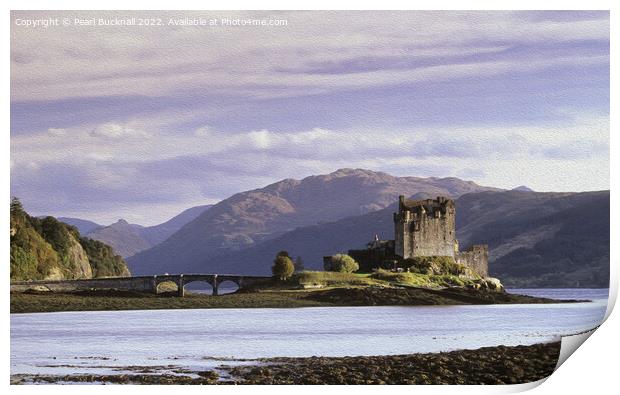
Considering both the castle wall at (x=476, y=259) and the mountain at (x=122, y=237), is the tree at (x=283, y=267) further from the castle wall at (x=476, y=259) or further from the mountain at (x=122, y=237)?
the castle wall at (x=476, y=259)

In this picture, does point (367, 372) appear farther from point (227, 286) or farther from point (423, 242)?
point (423, 242)

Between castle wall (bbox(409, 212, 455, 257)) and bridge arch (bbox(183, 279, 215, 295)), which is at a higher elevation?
castle wall (bbox(409, 212, 455, 257))

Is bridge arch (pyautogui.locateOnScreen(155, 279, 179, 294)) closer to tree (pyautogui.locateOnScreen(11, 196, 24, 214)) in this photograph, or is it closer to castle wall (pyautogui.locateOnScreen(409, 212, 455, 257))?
castle wall (pyautogui.locateOnScreen(409, 212, 455, 257))

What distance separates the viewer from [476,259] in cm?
2119

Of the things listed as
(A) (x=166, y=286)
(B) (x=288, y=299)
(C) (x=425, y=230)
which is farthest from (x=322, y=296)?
(C) (x=425, y=230)

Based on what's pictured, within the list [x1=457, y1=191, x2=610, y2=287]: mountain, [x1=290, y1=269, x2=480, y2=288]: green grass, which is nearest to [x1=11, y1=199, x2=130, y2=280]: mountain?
[x1=290, y1=269, x2=480, y2=288]: green grass

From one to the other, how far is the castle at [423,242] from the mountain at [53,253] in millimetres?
3866

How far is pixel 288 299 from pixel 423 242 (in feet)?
13.5

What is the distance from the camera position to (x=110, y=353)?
47.0ft

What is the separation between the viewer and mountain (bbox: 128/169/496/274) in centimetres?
1608

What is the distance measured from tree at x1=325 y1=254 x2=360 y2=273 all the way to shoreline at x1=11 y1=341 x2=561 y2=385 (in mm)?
5835

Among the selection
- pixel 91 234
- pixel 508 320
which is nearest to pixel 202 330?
pixel 91 234

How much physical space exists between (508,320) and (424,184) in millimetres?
2064

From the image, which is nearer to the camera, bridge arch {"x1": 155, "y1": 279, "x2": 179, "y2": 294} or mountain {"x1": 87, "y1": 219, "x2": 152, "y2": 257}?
mountain {"x1": 87, "y1": 219, "x2": 152, "y2": 257}
